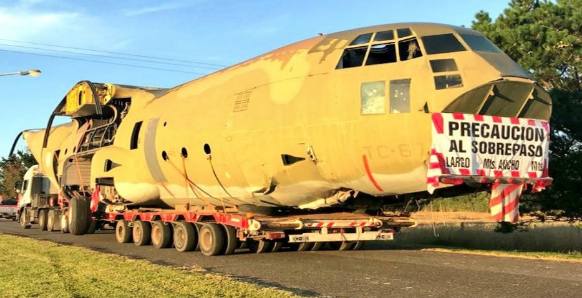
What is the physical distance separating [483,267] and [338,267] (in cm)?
283

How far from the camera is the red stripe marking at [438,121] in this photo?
1008 cm

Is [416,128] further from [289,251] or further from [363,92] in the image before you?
[289,251]

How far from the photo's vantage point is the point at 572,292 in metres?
8.85

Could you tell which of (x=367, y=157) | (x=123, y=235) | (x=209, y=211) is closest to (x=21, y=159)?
(x=123, y=235)

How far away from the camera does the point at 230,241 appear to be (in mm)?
14398

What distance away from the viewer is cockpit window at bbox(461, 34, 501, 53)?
10875 mm

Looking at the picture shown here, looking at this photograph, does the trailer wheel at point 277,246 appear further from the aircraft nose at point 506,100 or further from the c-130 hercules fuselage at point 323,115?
the aircraft nose at point 506,100

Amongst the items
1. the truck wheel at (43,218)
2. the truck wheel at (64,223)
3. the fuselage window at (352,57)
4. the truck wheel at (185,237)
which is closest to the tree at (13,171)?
the truck wheel at (43,218)

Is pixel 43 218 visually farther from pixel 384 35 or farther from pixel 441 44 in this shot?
pixel 441 44

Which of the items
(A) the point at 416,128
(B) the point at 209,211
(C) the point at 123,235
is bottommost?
(C) the point at 123,235

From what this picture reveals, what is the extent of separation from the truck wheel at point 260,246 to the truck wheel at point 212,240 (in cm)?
100

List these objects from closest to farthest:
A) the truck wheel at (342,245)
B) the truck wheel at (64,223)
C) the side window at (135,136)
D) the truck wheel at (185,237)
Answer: the truck wheel at (185,237) → the truck wheel at (342,245) → the side window at (135,136) → the truck wheel at (64,223)

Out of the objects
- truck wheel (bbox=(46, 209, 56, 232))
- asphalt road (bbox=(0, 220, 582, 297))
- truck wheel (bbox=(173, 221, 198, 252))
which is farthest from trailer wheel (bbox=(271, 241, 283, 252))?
truck wheel (bbox=(46, 209, 56, 232))

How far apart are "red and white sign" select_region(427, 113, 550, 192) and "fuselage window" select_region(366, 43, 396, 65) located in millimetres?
1720
